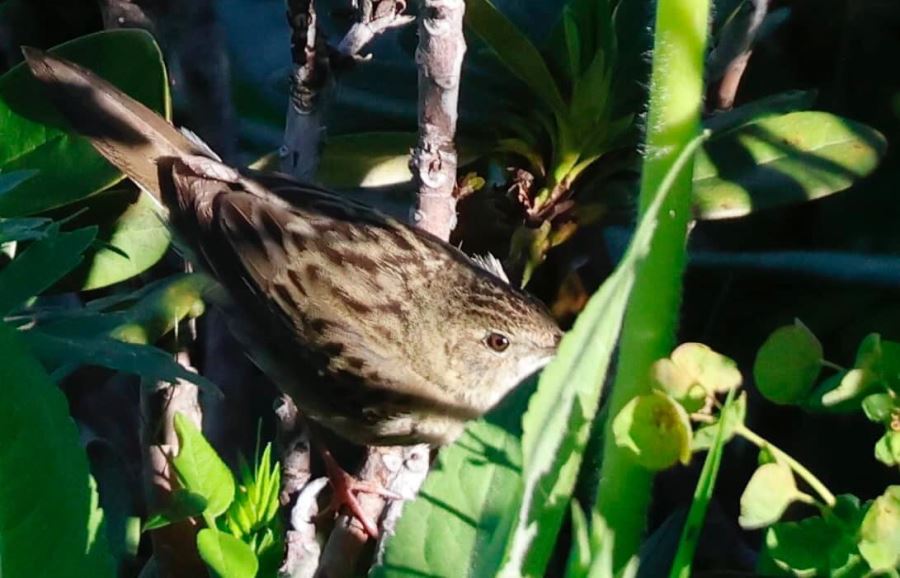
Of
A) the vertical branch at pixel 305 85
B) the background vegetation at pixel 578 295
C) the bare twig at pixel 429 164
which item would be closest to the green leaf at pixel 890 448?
the background vegetation at pixel 578 295

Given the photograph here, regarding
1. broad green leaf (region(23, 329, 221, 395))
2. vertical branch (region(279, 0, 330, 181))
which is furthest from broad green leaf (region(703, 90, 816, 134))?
broad green leaf (region(23, 329, 221, 395))

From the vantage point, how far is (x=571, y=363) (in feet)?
1.52

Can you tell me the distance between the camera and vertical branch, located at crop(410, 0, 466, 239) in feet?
3.38

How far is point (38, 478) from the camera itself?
0.65 m

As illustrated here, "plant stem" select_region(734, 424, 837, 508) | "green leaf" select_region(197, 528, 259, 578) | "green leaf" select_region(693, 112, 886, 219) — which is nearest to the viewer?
"plant stem" select_region(734, 424, 837, 508)

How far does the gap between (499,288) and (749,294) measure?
29cm

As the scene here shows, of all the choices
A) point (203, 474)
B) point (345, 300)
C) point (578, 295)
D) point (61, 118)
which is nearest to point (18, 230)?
point (203, 474)

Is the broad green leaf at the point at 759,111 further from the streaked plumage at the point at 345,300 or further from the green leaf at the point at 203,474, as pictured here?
the green leaf at the point at 203,474

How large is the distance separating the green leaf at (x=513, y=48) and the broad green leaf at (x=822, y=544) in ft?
2.63

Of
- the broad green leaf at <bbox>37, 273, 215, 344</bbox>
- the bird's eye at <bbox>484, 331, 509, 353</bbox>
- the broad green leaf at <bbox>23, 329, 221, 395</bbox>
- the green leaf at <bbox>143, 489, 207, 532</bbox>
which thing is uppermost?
the broad green leaf at <bbox>23, 329, 221, 395</bbox>

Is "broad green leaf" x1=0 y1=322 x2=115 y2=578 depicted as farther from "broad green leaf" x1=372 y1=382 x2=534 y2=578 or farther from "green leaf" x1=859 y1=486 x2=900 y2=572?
"green leaf" x1=859 y1=486 x2=900 y2=572

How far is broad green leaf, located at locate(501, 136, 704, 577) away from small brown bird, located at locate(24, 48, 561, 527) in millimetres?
907

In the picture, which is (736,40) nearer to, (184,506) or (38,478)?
(184,506)

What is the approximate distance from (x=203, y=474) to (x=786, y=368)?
0.38 metres
